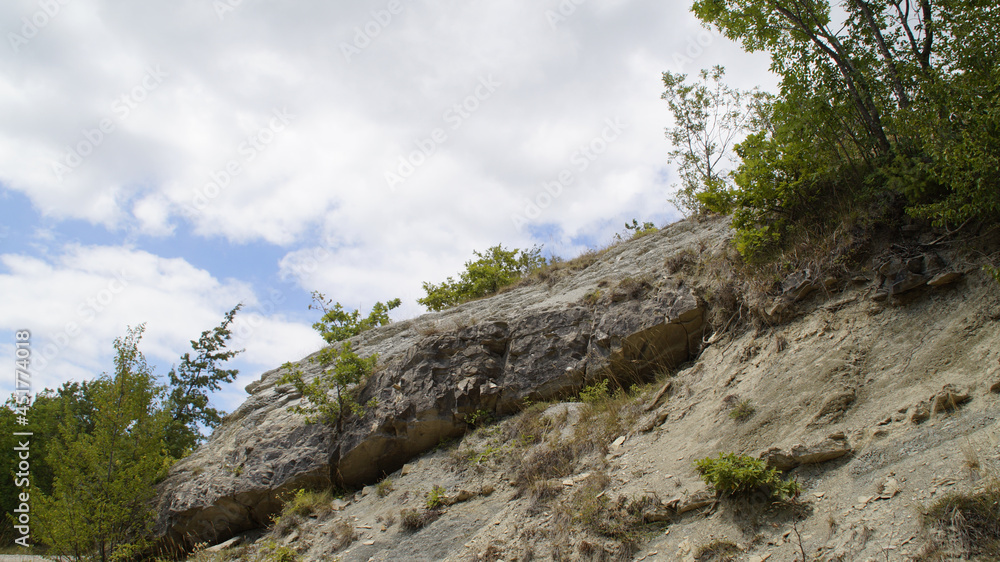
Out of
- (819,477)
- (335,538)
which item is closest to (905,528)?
(819,477)

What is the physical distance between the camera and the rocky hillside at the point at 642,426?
5090mm

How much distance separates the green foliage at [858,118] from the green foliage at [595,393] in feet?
11.5

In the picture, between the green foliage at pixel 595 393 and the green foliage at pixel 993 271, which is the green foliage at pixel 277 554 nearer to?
the green foliage at pixel 595 393

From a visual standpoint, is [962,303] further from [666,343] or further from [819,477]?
[666,343]

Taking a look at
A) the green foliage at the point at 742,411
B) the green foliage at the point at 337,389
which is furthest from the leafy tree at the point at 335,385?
the green foliage at the point at 742,411

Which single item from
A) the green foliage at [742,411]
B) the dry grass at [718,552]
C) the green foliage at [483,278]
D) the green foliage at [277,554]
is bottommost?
the dry grass at [718,552]

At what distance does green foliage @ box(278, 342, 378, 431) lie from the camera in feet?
39.8

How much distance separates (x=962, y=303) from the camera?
601 cm

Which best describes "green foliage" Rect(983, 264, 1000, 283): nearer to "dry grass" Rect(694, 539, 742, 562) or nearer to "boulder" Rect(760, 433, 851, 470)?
"boulder" Rect(760, 433, 851, 470)

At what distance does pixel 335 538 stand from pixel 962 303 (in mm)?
10051

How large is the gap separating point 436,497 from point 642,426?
12.4 ft

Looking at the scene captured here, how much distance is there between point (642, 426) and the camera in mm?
8227

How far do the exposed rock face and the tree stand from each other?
27.7 inches

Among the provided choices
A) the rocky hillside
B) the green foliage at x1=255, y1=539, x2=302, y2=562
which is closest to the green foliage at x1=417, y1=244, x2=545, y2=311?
the rocky hillside
